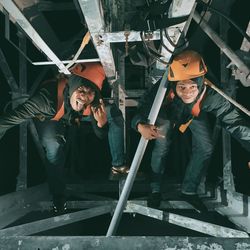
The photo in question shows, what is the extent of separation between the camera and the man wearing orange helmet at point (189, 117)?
3.34 m

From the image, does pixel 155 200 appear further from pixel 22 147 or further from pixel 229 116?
pixel 22 147

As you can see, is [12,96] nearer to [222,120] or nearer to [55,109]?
[55,109]

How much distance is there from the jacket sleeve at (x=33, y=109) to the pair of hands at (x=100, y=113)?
52 cm

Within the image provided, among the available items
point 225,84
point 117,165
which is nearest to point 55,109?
point 117,165

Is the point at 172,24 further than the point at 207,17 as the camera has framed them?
No

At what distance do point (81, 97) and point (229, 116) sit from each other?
189 centimetres

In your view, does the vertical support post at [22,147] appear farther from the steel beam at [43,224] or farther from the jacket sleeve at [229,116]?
the jacket sleeve at [229,116]

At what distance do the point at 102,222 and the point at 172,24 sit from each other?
10.0 ft

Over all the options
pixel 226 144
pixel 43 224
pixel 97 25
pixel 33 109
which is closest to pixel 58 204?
pixel 43 224

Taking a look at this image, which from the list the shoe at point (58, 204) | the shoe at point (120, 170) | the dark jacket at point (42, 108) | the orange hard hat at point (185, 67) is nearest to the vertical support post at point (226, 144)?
the orange hard hat at point (185, 67)

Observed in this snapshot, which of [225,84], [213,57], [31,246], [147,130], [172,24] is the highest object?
[213,57]

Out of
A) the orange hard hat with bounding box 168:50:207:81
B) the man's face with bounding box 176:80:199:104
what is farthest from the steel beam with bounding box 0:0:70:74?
Answer: the man's face with bounding box 176:80:199:104

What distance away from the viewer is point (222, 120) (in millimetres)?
3949

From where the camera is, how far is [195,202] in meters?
4.18
